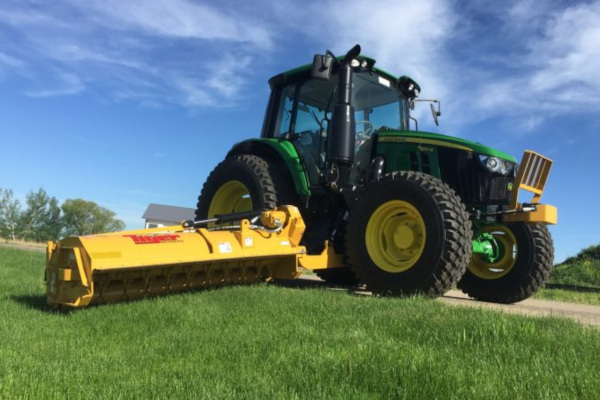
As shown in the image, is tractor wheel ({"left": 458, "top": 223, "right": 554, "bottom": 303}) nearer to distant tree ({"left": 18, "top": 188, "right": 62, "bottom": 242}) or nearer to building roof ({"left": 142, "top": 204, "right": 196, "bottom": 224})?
building roof ({"left": 142, "top": 204, "right": 196, "bottom": 224})

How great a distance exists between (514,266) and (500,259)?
23 centimetres

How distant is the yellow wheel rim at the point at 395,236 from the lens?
488 centimetres

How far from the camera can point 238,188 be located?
22.4 ft

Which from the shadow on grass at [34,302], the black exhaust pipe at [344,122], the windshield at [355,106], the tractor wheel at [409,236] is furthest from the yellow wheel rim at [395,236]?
the shadow on grass at [34,302]

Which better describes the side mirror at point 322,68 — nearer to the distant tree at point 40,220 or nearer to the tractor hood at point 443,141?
the tractor hood at point 443,141

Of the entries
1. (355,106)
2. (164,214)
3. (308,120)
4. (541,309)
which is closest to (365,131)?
(355,106)

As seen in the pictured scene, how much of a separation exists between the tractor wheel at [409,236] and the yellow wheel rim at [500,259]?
1.43 meters

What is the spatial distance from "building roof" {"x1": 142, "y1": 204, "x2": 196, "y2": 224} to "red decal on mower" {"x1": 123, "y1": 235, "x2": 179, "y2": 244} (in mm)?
44933

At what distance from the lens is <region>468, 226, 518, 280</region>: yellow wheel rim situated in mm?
5924

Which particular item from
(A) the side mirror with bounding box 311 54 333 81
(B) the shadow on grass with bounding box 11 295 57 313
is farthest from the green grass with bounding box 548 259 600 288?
(B) the shadow on grass with bounding box 11 295 57 313

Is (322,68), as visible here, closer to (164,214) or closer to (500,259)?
(500,259)

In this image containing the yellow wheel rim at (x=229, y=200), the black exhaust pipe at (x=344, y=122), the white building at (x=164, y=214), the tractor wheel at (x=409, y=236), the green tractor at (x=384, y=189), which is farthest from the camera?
the white building at (x=164, y=214)

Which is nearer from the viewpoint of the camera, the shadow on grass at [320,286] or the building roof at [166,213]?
the shadow on grass at [320,286]

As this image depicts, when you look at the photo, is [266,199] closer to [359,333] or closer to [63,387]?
[359,333]
